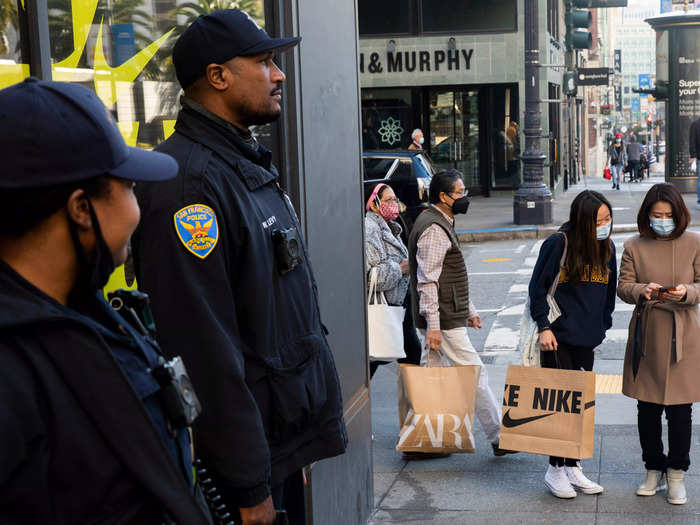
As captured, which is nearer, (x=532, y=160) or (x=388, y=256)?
(x=388, y=256)

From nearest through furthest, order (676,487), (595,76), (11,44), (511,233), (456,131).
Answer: (11,44)
(676,487)
(511,233)
(595,76)
(456,131)

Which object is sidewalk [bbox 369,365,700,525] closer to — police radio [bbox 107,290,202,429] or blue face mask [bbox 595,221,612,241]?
blue face mask [bbox 595,221,612,241]

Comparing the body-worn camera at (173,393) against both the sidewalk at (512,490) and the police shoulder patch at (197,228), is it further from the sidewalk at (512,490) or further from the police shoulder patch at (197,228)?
the sidewalk at (512,490)

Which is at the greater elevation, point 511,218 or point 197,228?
point 197,228

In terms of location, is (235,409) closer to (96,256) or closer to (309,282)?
(309,282)

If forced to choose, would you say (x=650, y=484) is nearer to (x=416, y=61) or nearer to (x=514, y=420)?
(x=514, y=420)

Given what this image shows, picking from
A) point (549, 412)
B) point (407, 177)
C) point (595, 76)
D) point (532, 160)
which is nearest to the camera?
point (549, 412)

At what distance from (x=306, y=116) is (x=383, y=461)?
2.91 metres

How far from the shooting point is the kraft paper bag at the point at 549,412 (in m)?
5.52

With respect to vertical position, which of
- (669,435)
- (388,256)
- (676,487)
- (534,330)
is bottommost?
(676,487)

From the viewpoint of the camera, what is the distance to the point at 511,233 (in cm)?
1903

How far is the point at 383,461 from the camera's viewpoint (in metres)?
6.54

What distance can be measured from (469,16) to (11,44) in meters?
24.6

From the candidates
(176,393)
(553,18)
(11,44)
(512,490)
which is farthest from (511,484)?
(553,18)
